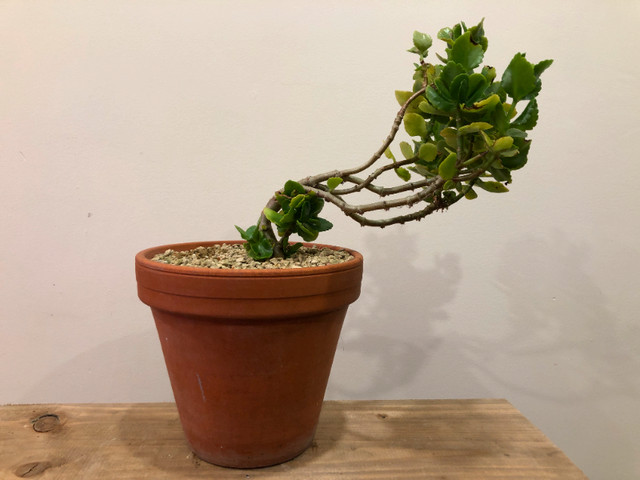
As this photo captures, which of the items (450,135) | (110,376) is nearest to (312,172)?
(450,135)

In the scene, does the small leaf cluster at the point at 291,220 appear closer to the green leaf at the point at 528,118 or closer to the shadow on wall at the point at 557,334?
the green leaf at the point at 528,118

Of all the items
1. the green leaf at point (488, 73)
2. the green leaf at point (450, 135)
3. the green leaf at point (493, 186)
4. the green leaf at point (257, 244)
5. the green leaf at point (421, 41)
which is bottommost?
the green leaf at point (257, 244)

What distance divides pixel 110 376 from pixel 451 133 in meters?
0.95

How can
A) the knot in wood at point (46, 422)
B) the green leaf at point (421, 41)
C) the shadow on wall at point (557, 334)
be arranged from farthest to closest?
the shadow on wall at point (557, 334), the knot in wood at point (46, 422), the green leaf at point (421, 41)

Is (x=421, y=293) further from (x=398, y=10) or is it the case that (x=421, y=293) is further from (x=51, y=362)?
(x=51, y=362)

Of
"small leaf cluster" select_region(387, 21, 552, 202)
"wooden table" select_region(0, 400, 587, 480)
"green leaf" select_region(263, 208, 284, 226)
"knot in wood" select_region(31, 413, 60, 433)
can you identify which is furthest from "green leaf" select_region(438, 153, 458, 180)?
"knot in wood" select_region(31, 413, 60, 433)

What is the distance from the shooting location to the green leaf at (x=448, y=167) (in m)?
0.51

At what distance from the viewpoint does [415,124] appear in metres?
0.57

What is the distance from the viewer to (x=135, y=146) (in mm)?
969

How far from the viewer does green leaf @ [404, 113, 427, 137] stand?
1.84ft

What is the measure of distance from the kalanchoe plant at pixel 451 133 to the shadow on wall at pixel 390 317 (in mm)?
407

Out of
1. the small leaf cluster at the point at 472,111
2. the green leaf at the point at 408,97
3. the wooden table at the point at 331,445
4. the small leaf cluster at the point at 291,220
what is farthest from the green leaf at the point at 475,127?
the wooden table at the point at 331,445

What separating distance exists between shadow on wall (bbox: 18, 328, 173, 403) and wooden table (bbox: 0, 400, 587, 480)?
0.25 meters

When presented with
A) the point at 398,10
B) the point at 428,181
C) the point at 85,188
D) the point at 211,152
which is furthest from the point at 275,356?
Answer: the point at 398,10
